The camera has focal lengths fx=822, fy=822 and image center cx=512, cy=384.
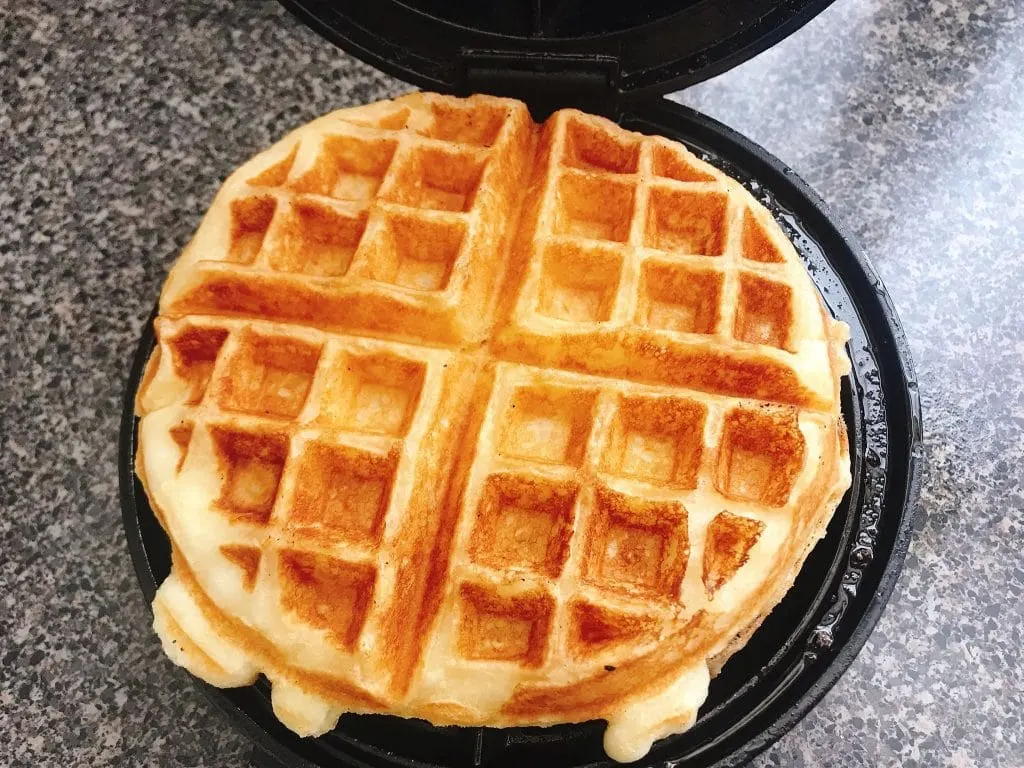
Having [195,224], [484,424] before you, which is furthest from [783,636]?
[195,224]

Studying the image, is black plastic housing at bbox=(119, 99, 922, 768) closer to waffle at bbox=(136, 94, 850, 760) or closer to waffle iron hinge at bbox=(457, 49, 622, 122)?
waffle at bbox=(136, 94, 850, 760)

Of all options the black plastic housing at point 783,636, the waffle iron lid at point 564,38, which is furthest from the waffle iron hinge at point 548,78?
the black plastic housing at point 783,636

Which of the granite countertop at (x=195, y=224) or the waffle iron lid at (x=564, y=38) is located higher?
the waffle iron lid at (x=564, y=38)

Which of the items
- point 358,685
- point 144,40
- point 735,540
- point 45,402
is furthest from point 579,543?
point 144,40

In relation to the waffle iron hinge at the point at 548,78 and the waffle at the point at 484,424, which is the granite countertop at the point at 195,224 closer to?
the waffle at the point at 484,424

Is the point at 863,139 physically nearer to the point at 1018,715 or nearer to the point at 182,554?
the point at 1018,715

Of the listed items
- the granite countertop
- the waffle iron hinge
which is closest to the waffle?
the waffle iron hinge
